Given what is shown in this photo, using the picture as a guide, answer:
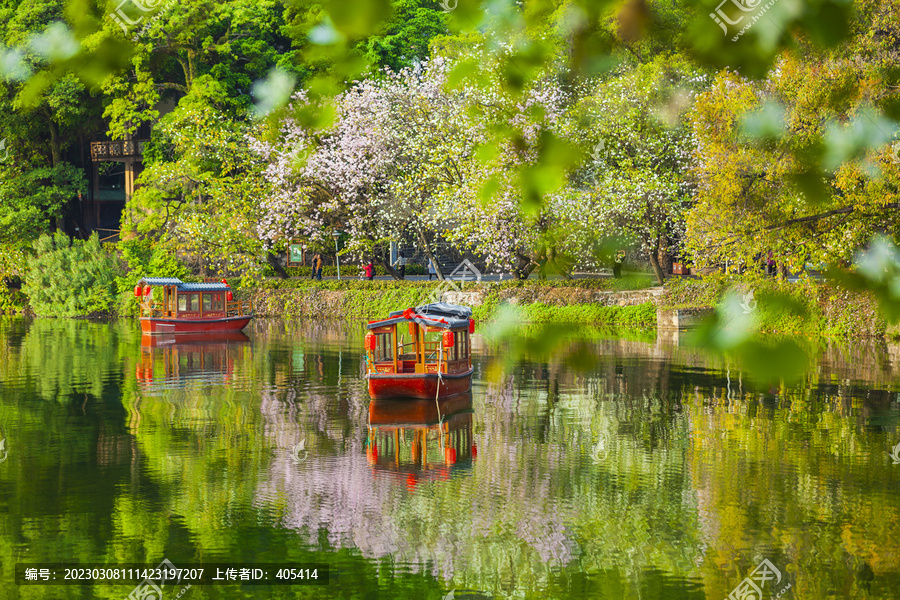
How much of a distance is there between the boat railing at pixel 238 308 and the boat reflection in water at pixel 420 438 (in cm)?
2382

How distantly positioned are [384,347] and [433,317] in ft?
5.50

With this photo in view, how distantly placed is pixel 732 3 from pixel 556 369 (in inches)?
1057

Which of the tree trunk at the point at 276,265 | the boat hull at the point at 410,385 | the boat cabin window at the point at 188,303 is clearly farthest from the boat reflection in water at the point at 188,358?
the tree trunk at the point at 276,265

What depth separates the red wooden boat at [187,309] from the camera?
142 feet

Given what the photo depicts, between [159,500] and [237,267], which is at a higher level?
[237,267]

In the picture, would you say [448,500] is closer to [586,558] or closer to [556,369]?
[586,558]

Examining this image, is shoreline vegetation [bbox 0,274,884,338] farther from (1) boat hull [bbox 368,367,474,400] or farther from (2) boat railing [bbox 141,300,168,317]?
(1) boat hull [bbox 368,367,474,400]

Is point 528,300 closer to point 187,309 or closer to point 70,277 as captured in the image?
point 187,309

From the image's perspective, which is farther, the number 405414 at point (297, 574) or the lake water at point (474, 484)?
the lake water at point (474, 484)

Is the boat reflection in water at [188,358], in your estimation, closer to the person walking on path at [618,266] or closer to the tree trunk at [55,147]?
the tree trunk at [55,147]

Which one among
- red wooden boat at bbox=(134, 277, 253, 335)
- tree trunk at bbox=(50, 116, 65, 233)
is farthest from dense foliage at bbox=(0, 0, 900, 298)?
red wooden boat at bbox=(134, 277, 253, 335)

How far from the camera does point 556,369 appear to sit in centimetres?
3169

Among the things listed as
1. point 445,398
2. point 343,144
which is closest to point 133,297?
point 343,144

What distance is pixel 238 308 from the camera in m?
49.5
